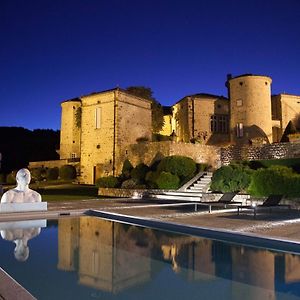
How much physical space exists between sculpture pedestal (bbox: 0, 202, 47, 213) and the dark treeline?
37854mm

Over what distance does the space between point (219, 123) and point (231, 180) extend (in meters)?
21.2

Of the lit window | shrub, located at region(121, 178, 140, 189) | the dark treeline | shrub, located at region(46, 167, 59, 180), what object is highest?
the lit window

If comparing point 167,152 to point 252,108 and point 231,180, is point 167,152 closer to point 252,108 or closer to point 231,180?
point 231,180

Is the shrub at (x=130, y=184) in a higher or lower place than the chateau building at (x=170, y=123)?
lower

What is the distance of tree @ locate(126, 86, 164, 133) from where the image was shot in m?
36.3

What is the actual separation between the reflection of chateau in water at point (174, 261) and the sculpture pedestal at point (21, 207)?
3.55m

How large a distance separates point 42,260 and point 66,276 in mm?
1094

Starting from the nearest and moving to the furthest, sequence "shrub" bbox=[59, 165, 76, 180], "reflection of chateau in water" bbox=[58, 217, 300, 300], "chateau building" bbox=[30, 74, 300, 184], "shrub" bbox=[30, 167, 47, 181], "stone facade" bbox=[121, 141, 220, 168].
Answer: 1. "reflection of chateau in water" bbox=[58, 217, 300, 300]
2. "stone facade" bbox=[121, 141, 220, 168]
3. "chateau building" bbox=[30, 74, 300, 184]
4. "shrub" bbox=[59, 165, 76, 180]
5. "shrub" bbox=[30, 167, 47, 181]

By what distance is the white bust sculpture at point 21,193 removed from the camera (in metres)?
11.2

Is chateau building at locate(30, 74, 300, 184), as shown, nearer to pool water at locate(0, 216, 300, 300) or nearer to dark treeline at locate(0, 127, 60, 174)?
dark treeline at locate(0, 127, 60, 174)

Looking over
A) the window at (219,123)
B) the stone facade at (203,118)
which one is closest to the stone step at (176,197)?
the stone facade at (203,118)

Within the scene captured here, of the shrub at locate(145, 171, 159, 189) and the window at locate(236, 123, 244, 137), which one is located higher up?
the window at locate(236, 123, 244, 137)

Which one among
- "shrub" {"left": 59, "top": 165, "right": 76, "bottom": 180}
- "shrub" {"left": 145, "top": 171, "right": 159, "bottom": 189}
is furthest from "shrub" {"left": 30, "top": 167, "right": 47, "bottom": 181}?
"shrub" {"left": 145, "top": 171, "right": 159, "bottom": 189}

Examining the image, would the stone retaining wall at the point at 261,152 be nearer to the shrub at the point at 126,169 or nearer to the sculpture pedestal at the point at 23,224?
the shrub at the point at 126,169
